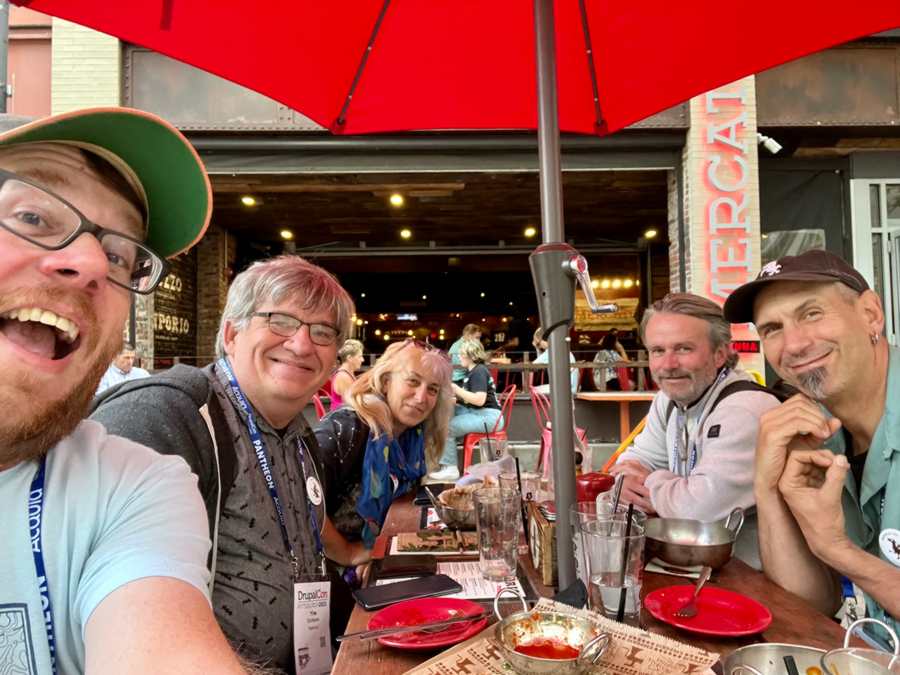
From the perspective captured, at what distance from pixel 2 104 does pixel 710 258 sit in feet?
22.3

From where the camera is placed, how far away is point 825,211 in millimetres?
6992

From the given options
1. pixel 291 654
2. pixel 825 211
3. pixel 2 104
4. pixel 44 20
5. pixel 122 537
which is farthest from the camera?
pixel 825 211

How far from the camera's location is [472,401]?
5.76m

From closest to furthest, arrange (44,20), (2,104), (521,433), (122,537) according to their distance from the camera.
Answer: (122,537), (2,104), (44,20), (521,433)

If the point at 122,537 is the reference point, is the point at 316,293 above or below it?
above

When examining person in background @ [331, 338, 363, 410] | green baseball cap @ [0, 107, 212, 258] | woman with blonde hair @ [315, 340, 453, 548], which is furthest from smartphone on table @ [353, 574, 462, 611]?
person in background @ [331, 338, 363, 410]

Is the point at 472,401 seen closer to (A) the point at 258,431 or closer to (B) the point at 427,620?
(A) the point at 258,431

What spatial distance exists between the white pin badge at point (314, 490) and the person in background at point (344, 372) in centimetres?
216

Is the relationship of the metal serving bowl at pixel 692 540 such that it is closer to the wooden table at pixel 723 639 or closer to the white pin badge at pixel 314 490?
the wooden table at pixel 723 639

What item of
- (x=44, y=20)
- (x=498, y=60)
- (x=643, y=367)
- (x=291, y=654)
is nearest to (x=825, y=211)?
(x=643, y=367)

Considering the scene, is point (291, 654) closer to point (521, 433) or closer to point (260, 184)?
point (521, 433)

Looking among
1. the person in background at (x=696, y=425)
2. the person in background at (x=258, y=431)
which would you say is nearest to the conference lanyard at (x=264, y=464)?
the person in background at (x=258, y=431)

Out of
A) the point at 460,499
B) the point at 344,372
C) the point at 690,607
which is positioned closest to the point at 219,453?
the point at 460,499

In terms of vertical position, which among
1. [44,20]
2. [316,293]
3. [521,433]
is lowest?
[521,433]
